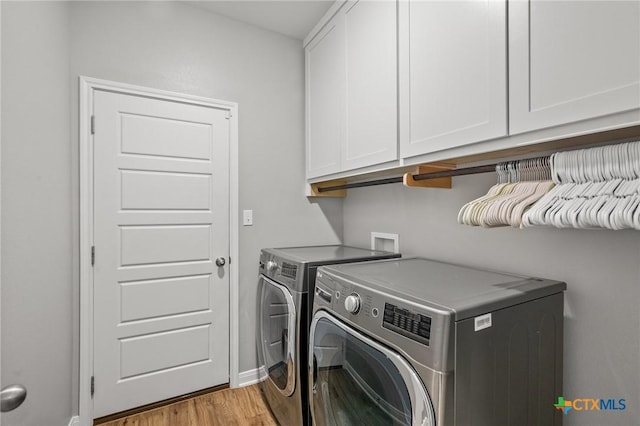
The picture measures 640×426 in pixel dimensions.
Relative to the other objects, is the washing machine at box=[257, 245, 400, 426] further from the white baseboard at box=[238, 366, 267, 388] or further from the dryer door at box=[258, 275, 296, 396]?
the white baseboard at box=[238, 366, 267, 388]

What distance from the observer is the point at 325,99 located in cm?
214

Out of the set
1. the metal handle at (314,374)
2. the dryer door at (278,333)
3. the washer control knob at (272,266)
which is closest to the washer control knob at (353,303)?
the metal handle at (314,374)

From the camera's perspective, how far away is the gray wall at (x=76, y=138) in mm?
1045

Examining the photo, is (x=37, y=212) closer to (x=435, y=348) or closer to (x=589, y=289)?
(x=435, y=348)

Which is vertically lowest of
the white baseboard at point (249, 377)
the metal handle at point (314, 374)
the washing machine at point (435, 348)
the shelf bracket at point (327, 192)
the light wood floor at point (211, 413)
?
the light wood floor at point (211, 413)

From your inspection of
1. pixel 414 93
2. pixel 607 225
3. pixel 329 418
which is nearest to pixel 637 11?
pixel 607 225

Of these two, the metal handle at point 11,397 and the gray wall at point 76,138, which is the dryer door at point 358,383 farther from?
the gray wall at point 76,138

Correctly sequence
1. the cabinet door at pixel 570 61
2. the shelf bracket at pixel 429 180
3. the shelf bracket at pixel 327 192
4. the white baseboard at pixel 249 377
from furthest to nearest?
the shelf bracket at pixel 327 192, the white baseboard at pixel 249 377, the shelf bracket at pixel 429 180, the cabinet door at pixel 570 61

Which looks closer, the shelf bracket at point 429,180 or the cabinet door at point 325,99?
the shelf bracket at point 429,180

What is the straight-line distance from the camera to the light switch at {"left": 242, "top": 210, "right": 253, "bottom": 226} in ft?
7.41

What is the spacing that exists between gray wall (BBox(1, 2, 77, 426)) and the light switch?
1002 millimetres

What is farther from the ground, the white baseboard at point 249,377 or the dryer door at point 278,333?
the dryer door at point 278,333

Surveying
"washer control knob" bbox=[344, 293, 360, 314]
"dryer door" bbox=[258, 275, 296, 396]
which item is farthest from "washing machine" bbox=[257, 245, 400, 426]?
"washer control knob" bbox=[344, 293, 360, 314]

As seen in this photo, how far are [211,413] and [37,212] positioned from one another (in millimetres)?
1497
